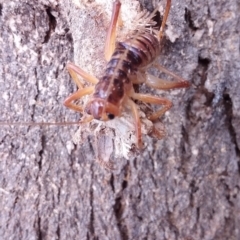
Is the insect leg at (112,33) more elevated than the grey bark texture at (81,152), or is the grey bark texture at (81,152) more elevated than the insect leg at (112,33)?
the insect leg at (112,33)

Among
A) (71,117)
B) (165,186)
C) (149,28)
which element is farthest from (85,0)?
(165,186)

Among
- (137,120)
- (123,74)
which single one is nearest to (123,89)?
(123,74)

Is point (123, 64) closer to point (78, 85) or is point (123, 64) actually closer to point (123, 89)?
point (123, 89)

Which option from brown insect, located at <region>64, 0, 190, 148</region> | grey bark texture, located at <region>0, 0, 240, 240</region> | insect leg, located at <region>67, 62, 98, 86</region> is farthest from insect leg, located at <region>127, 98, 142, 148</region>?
grey bark texture, located at <region>0, 0, 240, 240</region>

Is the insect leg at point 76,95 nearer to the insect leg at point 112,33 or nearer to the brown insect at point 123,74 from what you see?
the brown insect at point 123,74

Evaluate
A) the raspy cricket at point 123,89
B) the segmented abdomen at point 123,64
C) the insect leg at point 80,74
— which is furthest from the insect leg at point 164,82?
the insect leg at point 80,74

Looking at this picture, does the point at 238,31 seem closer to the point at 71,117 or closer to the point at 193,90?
the point at 193,90
